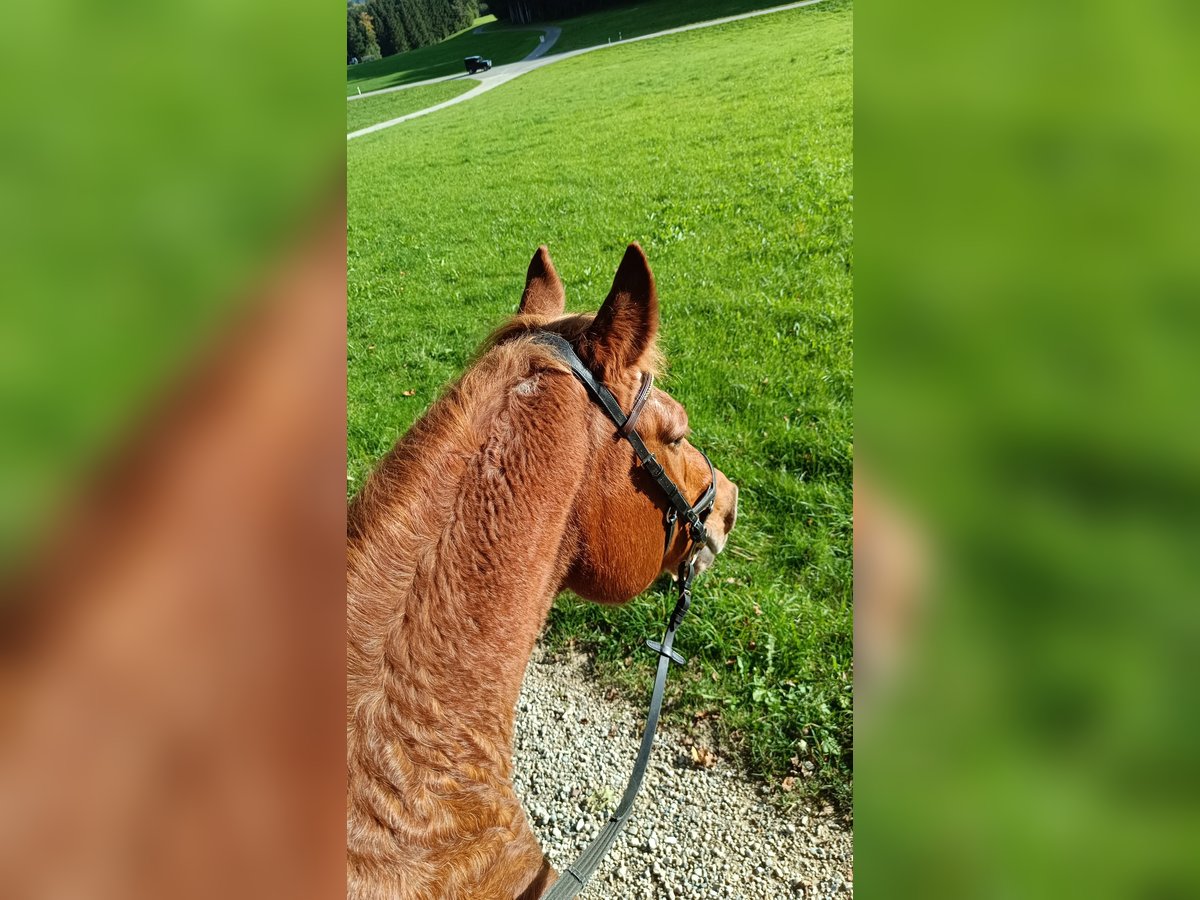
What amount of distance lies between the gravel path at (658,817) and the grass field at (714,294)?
17 cm

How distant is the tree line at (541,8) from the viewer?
20.7 meters

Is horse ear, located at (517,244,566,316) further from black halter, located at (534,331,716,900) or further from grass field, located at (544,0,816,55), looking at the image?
grass field, located at (544,0,816,55)

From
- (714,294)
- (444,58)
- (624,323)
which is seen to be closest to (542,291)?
(624,323)

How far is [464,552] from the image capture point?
5.11 feet

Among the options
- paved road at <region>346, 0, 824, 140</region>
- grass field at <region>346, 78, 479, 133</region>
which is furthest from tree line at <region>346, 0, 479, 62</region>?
grass field at <region>346, 78, 479, 133</region>
